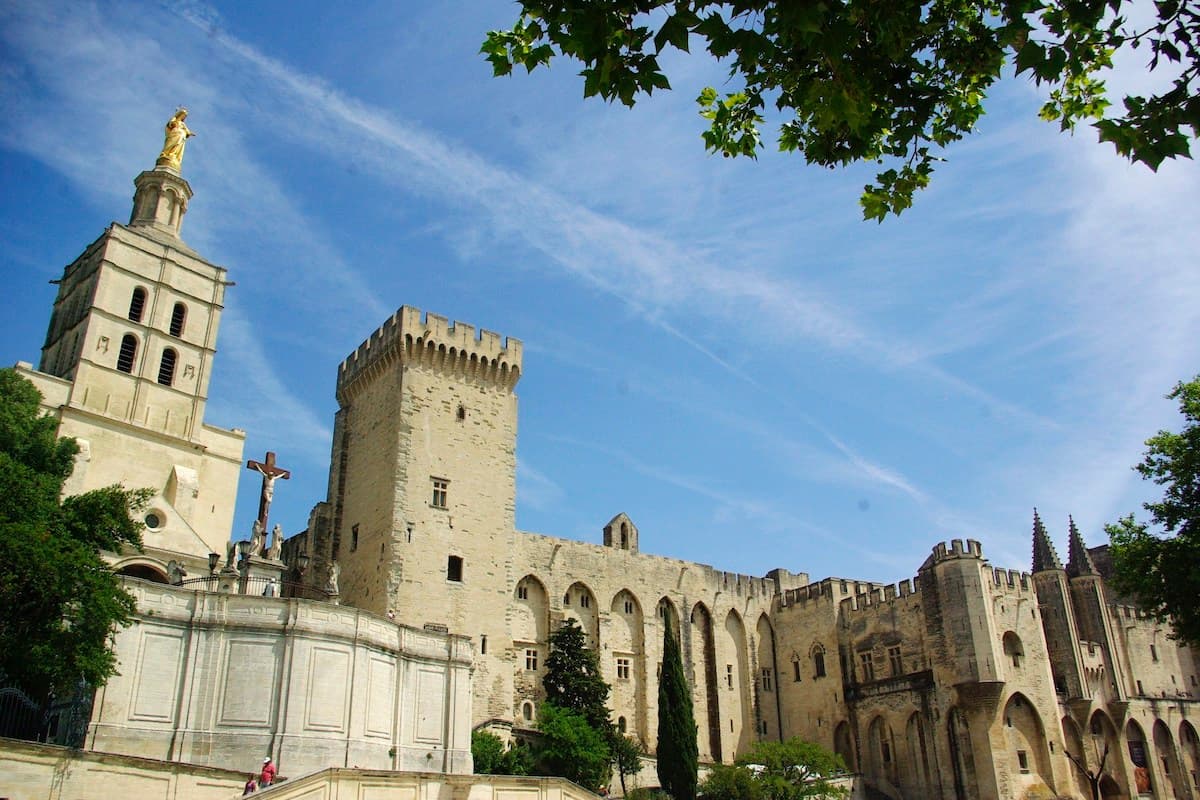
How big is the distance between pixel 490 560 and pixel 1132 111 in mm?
31180

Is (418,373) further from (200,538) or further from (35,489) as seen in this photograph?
(35,489)

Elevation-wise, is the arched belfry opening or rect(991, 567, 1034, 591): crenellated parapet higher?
the arched belfry opening

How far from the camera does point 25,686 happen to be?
19.6 meters

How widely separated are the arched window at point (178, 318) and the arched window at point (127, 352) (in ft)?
6.07

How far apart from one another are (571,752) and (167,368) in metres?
20.4

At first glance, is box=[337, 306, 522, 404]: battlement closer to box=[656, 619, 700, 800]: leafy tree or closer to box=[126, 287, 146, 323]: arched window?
box=[126, 287, 146, 323]: arched window

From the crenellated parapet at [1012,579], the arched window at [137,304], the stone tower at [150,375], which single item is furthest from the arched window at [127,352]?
the crenellated parapet at [1012,579]

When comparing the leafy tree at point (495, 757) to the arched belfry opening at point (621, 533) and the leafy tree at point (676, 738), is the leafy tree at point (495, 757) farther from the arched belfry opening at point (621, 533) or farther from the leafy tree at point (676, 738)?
the arched belfry opening at point (621, 533)

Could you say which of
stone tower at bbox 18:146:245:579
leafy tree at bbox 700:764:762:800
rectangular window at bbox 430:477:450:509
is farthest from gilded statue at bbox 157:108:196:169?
leafy tree at bbox 700:764:762:800

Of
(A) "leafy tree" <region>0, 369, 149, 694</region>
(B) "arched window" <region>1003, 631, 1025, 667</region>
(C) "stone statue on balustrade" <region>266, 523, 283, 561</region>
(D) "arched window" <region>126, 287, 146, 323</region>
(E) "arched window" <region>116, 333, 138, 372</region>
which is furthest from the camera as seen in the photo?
(B) "arched window" <region>1003, 631, 1025, 667</region>

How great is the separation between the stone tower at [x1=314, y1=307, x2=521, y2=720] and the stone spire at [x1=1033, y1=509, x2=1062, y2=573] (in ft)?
80.1

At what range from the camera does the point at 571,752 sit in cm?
3077

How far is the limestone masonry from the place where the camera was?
3331 cm

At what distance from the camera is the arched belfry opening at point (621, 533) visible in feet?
145
